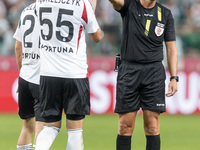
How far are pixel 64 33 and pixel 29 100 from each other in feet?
4.33

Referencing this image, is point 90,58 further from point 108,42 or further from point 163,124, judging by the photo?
point 163,124

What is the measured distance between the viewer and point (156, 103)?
21.6 feet

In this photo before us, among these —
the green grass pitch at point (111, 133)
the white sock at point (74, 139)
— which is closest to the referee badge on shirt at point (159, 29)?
the white sock at point (74, 139)

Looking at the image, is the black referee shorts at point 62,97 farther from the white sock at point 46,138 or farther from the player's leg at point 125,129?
the player's leg at point 125,129

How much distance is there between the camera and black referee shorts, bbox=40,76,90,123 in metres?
5.97

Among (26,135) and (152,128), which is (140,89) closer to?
(152,128)

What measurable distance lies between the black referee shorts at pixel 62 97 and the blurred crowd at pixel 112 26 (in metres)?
7.74

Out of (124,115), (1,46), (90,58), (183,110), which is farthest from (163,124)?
(124,115)

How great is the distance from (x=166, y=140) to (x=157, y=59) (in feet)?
12.0

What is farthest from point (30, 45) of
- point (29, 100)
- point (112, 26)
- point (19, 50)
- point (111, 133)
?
point (112, 26)

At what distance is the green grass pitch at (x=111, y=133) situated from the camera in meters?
9.23

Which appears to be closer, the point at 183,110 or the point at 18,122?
the point at 18,122

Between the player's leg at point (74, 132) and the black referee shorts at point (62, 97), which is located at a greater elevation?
the black referee shorts at point (62, 97)

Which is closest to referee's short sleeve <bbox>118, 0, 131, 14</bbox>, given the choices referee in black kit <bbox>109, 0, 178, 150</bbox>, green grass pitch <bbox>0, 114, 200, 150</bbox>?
referee in black kit <bbox>109, 0, 178, 150</bbox>
